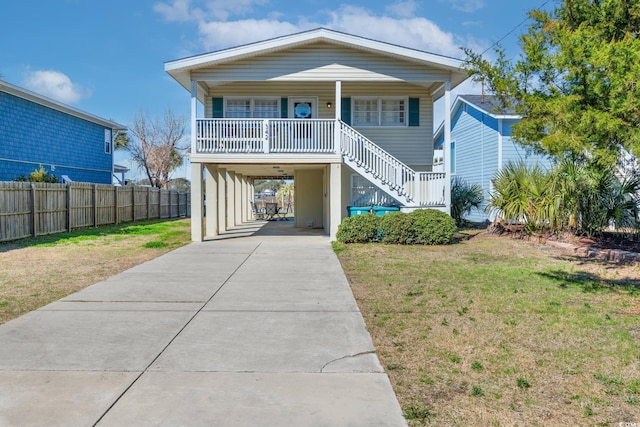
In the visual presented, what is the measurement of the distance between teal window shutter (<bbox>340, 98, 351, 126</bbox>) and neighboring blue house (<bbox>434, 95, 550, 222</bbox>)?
4.96 m

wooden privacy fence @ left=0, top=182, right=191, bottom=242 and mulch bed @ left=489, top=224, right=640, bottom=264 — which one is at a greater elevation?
wooden privacy fence @ left=0, top=182, right=191, bottom=242

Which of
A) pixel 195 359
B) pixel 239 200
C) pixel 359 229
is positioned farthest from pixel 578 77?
pixel 239 200

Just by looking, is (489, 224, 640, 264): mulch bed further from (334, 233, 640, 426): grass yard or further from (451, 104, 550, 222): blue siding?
(451, 104, 550, 222): blue siding

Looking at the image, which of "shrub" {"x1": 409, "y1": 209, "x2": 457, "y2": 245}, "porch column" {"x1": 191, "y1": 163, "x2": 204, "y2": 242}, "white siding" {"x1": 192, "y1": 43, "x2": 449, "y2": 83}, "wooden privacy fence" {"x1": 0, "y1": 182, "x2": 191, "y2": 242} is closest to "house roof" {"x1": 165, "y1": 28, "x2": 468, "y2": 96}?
"white siding" {"x1": 192, "y1": 43, "x2": 449, "y2": 83}

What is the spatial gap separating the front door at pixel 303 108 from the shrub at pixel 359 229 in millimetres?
4762

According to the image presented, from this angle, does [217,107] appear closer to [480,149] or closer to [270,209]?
[270,209]

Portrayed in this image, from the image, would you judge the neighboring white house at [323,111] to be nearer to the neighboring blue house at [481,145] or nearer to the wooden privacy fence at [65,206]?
the neighboring blue house at [481,145]

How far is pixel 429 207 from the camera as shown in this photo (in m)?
13.8

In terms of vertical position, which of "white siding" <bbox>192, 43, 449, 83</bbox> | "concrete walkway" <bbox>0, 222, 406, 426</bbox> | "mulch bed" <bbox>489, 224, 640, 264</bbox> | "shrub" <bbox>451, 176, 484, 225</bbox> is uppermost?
"white siding" <bbox>192, 43, 449, 83</bbox>

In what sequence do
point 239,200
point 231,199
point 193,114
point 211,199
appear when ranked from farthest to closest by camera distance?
1. point 239,200
2. point 231,199
3. point 211,199
4. point 193,114

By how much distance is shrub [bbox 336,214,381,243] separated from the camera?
42.8 ft

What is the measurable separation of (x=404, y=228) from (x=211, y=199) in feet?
21.5

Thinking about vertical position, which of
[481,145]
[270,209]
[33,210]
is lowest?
[270,209]

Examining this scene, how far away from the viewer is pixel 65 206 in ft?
55.2
